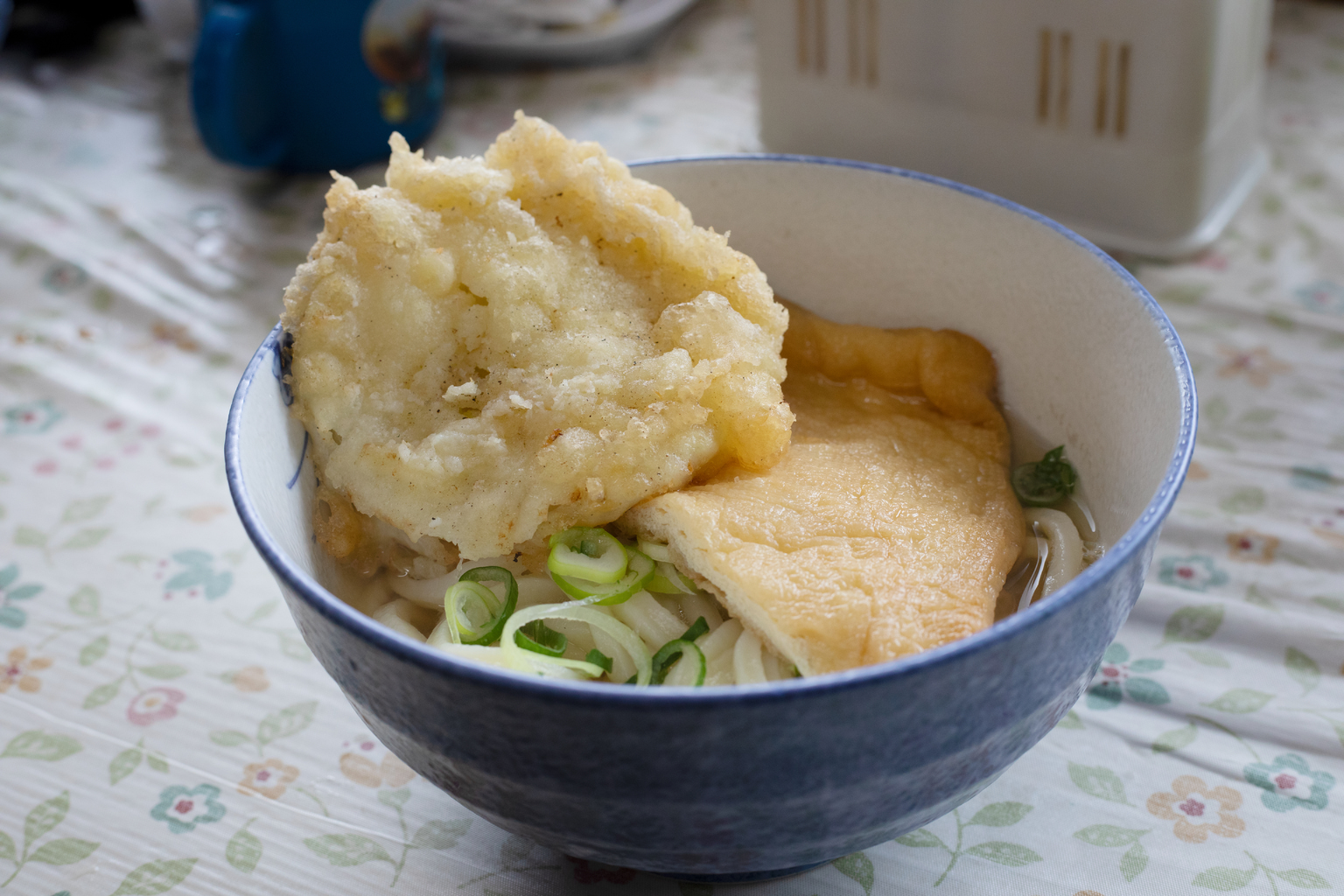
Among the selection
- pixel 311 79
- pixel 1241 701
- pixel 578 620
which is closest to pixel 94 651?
pixel 578 620

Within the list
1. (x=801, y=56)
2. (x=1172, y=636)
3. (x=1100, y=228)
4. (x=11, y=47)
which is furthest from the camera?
(x=11, y=47)

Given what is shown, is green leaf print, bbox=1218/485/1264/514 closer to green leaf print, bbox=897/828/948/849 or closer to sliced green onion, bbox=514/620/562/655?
green leaf print, bbox=897/828/948/849

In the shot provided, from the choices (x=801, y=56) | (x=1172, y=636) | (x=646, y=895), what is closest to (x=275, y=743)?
(x=646, y=895)

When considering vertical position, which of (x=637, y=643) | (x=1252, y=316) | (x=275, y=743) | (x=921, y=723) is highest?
(x=921, y=723)

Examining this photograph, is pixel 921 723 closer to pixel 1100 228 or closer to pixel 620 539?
pixel 620 539

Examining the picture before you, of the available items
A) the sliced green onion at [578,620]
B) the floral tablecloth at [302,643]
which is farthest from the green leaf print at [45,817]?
the sliced green onion at [578,620]

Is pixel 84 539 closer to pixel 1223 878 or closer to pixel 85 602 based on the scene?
pixel 85 602

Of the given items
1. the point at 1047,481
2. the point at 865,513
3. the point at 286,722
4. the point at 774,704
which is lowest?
the point at 286,722
